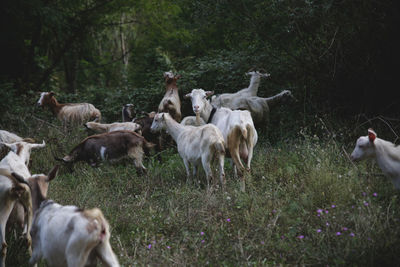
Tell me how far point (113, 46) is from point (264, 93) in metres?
21.6

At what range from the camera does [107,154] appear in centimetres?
876

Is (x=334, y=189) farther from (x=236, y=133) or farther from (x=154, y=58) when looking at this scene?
(x=154, y=58)

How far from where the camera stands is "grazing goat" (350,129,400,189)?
5.87m

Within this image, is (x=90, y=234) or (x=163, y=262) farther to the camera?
(x=163, y=262)

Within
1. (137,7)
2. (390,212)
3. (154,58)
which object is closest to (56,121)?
(154,58)

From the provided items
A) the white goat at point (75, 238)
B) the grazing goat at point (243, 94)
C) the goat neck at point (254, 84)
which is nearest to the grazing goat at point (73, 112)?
the grazing goat at point (243, 94)

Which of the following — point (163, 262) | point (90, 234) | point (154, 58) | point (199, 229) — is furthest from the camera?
point (154, 58)

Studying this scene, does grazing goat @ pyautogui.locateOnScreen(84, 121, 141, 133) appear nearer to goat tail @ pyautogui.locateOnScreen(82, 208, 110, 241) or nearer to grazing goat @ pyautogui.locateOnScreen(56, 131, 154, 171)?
grazing goat @ pyautogui.locateOnScreen(56, 131, 154, 171)

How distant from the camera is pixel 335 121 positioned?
385 inches

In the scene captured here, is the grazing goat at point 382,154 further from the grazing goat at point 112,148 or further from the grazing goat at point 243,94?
the grazing goat at point 243,94

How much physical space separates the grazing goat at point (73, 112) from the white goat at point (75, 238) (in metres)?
8.54

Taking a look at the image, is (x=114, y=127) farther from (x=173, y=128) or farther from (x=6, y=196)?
(x=6, y=196)

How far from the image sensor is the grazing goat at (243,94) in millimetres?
10846

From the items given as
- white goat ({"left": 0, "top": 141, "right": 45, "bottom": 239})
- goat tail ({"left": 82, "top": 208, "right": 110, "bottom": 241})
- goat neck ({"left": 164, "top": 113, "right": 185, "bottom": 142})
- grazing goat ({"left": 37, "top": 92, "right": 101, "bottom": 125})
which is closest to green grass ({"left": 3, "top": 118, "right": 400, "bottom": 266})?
white goat ({"left": 0, "top": 141, "right": 45, "bottom": 239})
